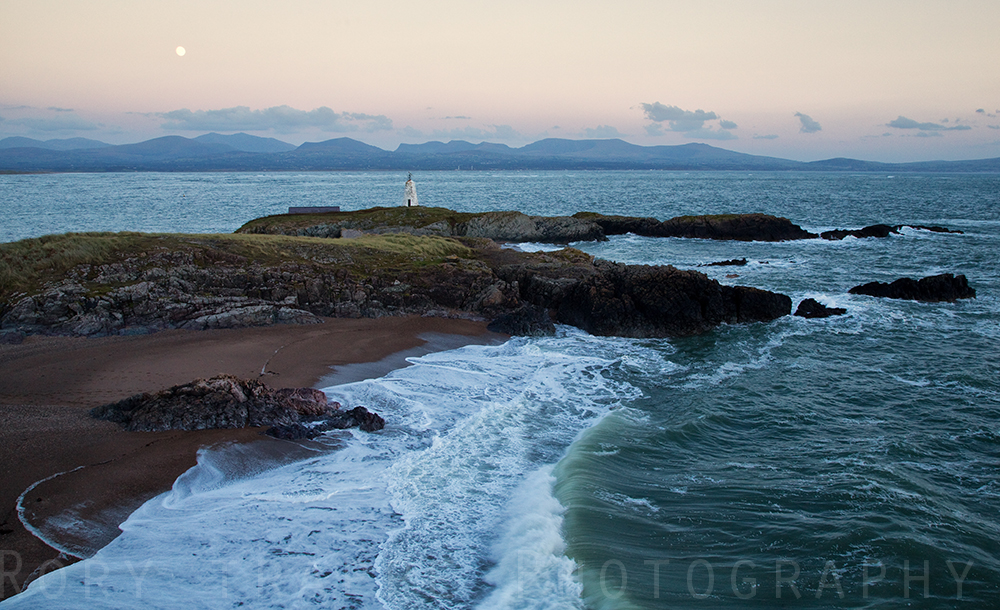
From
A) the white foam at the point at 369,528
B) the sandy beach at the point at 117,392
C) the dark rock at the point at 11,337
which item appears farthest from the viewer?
the dark rock at the point at 11,337

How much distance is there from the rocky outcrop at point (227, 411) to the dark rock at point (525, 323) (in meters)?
8.89

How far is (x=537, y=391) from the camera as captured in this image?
50.6ft

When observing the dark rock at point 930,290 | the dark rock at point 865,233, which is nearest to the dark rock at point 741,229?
the dark rock at point 865,233

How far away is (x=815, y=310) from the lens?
2333 centimetres

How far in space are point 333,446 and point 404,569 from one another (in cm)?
426

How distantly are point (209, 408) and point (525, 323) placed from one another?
1147cm

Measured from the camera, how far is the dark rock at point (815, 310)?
76.1 ft

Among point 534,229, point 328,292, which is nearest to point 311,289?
point 328,292

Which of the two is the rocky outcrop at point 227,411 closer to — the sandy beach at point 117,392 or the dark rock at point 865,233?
the sandy beach at point 117,392

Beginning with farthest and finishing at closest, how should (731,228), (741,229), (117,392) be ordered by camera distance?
(731,228) → (741,229) → (117,392)

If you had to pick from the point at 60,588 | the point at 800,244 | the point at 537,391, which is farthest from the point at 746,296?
the point at 800,244

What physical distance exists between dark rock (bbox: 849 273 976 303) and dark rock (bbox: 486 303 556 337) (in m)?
16.0

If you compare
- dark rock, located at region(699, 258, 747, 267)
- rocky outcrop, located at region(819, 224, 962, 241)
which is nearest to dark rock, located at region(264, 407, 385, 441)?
dark rock, located at region(699, 258, 747, 267)

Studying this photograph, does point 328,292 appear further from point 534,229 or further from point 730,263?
point 534,229
